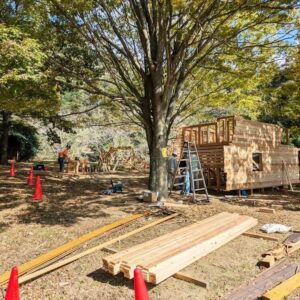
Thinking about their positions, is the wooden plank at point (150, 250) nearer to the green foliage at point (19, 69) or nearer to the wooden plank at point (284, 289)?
the wooden plank at point (284, 289)

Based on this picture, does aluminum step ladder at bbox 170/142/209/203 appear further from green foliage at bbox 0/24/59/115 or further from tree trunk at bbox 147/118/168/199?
green foliage at bbox 0/24/59/115

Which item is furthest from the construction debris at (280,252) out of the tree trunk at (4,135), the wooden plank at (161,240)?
the tree trunk at (4,135)

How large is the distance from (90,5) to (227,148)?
7709mm

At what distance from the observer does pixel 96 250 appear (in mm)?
6738

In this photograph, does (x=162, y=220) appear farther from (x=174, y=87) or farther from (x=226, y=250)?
(x=174, y=87)

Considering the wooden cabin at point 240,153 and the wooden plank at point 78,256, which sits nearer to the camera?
the wooden plank at point 78,256

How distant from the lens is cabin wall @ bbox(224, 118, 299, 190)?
1451cm

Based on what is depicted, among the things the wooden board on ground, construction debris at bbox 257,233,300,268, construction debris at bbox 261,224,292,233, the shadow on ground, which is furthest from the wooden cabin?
the wooden board on ground

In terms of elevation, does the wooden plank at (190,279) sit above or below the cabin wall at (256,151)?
below

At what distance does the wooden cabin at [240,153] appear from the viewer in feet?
47.7

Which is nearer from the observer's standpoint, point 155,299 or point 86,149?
point 155,299

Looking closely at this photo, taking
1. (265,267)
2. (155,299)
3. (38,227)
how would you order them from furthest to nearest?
(38,227) → (265,267) → (155,299)

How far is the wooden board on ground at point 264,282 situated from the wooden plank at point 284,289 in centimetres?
16

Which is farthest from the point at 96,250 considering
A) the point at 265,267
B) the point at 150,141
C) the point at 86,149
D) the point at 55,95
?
the point at 86,149
